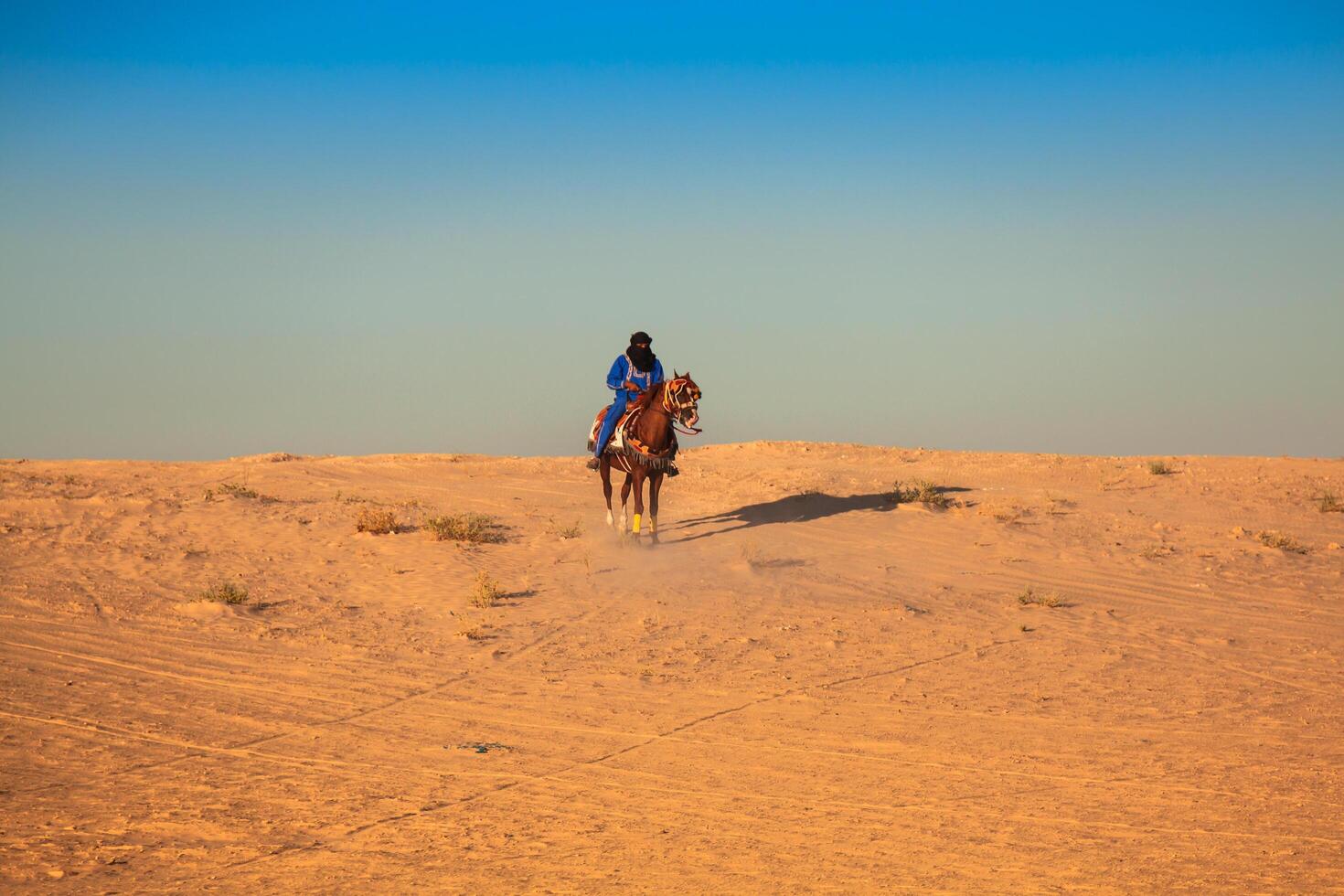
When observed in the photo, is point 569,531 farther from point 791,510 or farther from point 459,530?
point 791,510

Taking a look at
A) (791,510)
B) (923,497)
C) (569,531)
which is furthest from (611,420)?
(923,497)

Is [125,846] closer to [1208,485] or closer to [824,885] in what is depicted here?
[824,885]

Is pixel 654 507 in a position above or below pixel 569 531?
above

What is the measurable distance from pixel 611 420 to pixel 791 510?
4.54 meters

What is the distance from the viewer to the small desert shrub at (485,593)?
13578 millimetres

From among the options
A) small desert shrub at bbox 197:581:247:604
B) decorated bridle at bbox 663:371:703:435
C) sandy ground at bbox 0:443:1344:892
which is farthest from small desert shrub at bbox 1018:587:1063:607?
small desert shrub at bbox 197:581:247:604

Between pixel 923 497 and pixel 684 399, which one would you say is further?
pixel 923 497

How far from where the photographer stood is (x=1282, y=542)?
18.5m

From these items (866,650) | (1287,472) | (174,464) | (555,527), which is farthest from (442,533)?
(1287,472)

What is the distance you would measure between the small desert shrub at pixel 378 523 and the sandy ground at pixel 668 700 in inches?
12.7

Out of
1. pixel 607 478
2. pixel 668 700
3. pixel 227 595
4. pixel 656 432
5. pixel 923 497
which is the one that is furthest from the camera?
pixel 923 497

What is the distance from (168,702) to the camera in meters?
9.54

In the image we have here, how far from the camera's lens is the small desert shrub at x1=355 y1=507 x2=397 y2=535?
17.4m

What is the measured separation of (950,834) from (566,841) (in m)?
2.28
